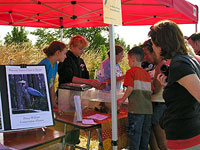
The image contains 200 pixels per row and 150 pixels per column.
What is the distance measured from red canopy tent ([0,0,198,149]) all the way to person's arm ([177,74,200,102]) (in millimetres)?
1697

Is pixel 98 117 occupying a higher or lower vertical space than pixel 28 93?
lower

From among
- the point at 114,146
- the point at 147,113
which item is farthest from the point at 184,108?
the point at 147,113

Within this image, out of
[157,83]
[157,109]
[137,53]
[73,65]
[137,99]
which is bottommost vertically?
[157,109]

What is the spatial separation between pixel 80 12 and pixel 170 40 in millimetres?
3036

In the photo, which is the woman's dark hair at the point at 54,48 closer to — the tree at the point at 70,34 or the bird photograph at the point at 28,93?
the bird photograph at the point at 28,93

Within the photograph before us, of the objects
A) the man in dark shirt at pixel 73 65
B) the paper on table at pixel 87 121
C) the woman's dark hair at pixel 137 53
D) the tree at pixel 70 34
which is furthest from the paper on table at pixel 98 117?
the tree at pixel 70 34

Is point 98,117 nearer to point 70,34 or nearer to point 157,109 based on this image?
point 157,109

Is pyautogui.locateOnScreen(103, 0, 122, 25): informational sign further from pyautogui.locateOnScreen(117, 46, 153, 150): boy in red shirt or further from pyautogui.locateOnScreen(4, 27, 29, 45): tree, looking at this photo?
pyautogui.locateOnScreen(4, 27, 29, 45): tree

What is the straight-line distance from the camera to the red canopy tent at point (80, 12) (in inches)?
134

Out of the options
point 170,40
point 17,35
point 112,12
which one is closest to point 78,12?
point 112,12

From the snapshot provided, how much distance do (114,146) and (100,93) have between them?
2.25 feet

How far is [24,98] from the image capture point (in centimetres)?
150

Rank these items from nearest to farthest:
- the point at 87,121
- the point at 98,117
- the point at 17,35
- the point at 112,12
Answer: the point at 112,12 → the point at 87,121 → the point at 98,117 → the point at 17,35

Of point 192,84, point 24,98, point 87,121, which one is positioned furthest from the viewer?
point 87,121
